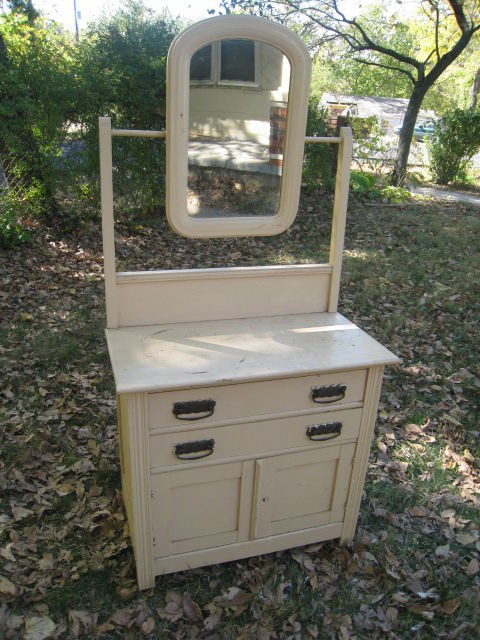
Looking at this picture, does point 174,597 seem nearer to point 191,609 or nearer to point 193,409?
point 191,609

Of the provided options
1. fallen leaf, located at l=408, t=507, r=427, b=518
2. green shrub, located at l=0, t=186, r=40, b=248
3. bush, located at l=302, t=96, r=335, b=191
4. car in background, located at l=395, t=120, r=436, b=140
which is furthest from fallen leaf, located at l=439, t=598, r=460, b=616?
car in background, located at l=395, t=120, r=436, b=140

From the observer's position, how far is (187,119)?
81.9 inches

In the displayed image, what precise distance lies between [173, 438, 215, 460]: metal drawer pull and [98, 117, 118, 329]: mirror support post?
2.11 ft

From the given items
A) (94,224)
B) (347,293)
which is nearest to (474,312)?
(347,293)

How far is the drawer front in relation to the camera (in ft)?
6.57

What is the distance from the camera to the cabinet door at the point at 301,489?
2215mm

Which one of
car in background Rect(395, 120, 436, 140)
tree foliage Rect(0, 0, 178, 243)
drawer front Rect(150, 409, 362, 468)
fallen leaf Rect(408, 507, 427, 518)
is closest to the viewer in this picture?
drawer front Rect(150, 409, 362, 468)

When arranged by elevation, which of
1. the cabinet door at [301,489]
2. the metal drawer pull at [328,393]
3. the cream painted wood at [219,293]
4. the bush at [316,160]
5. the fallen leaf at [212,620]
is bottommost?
the fallen leaf at [212,620]

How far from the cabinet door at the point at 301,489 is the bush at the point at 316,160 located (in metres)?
5.32

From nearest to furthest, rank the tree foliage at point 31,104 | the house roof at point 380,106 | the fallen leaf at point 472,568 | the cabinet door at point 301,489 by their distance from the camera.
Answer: the cabinet door at point 301,489 < the fallen leaf at point 472,568 < the tree foliage at point 31,104 < the house roof at point 380,106

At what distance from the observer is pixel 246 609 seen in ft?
7.25

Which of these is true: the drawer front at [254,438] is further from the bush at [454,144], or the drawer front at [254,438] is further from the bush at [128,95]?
the bush at [454,144]

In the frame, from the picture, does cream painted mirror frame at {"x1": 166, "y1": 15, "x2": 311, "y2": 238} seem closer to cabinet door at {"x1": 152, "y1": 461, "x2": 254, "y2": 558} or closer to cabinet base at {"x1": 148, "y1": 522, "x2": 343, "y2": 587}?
cabinet door at {"x1": 152, "y1": 461, "x2": 254, "y2": 558}

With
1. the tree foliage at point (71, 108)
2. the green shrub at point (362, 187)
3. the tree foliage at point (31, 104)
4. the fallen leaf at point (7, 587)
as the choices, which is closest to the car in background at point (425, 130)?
the green shrub at point (362, 187)
